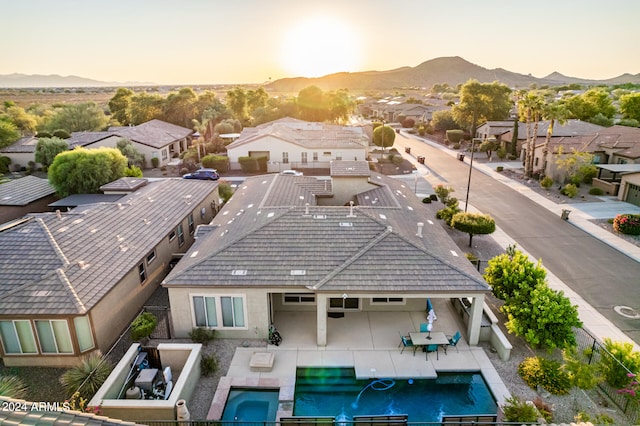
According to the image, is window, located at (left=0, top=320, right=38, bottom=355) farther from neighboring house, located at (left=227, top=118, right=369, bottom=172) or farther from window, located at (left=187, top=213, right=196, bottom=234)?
neighboring house, located at (left=227, top=118, right=369, bottom=172)

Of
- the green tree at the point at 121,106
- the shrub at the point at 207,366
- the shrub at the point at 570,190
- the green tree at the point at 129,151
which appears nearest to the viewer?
the shrub at the point at 207,366

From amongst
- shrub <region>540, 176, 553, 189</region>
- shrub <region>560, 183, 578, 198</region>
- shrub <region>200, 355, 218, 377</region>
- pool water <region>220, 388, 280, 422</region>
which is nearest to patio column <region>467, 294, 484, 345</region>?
pool water <region>220, 388, 280, 422</region>

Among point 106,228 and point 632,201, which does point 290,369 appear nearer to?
point 106,228

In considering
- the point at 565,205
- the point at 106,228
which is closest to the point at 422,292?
the point at 106,228

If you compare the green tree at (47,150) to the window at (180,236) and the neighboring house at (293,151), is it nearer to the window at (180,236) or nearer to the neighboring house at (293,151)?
the neighboring house at (293,151)

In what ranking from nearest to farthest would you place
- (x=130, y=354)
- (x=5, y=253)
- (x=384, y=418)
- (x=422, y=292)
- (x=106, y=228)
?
(x=384, y=418), (x=130, y=354), (x=422, y=292), (x=5, y=253), (x=106, y=228)

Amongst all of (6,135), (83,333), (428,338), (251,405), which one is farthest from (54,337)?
(6,135)

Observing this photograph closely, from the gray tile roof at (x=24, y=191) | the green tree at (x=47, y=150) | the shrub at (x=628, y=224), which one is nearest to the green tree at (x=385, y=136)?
the shrub at (x=628, y=224)

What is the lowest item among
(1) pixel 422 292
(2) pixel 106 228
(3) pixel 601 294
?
(3) pixel 601 294
